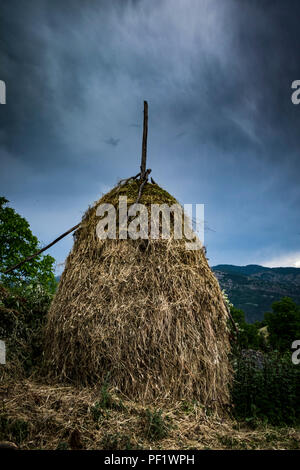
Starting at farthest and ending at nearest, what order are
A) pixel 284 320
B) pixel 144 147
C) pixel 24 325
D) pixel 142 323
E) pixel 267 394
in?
pixel 284 320, pixel 144 147, pixel 24 325, pixel 267 394, pixel 142 323

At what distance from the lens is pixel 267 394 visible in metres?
5.24

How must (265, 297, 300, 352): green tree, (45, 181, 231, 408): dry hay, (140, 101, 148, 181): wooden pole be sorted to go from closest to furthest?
(45, 181, 231, 408): dry hay, (140, 101, 148, 181): wooden pole, (265, 297, 300, 352): green tree

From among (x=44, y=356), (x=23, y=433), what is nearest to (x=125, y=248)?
(x=44, y=356)

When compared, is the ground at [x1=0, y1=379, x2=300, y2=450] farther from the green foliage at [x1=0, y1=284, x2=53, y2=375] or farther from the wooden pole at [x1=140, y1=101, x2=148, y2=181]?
the wooden pole at [x1=140, y1=101, x2=148, y2=181]

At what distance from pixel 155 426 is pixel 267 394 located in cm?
293

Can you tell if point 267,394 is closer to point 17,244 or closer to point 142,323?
point 142,323

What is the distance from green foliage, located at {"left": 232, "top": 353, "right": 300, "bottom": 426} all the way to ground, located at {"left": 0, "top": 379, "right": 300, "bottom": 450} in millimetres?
632

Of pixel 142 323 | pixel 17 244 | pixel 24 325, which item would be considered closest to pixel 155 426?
pixel 142 323

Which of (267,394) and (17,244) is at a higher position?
(17,244)

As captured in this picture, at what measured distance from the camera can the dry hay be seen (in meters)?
4.23

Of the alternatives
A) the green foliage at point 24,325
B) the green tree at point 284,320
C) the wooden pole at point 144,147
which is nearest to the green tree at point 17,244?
the green foliage at point 24,325

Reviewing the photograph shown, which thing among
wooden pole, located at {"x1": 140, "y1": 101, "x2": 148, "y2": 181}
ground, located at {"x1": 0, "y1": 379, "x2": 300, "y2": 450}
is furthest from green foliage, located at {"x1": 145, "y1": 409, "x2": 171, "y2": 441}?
wooden pole, located at {"x1": 140, "y1": 101, "x2": 148, "y2": 181}

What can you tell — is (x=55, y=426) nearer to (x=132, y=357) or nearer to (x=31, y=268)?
(x=132, y=357)

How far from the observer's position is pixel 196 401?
14.1 ft
